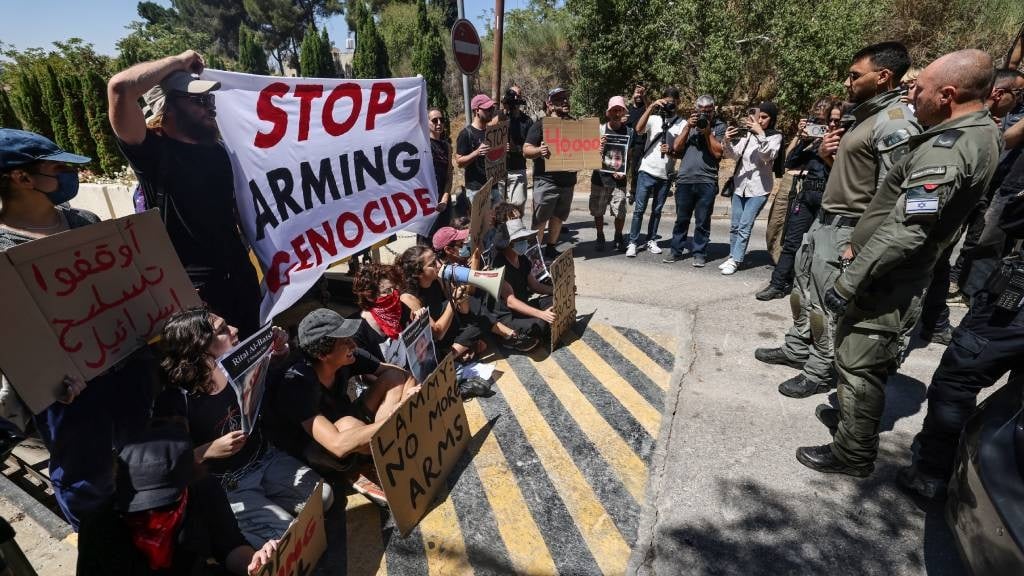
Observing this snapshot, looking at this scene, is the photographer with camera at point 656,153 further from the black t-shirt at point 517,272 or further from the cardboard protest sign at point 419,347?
the cardboard protest sign at point 419,347

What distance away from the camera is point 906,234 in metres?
2.34

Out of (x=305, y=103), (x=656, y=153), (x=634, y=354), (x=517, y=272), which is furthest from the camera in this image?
(x=656, y=153)

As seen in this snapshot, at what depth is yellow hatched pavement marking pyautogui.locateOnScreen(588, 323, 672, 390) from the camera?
4070 millimetres

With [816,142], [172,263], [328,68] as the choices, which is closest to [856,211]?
[816,142]

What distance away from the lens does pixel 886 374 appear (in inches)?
106

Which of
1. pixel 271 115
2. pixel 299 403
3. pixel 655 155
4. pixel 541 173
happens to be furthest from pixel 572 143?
pixel 299 403

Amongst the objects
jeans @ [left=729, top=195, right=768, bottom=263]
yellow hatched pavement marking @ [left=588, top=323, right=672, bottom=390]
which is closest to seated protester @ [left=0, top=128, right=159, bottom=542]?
yellow hatched pavement marking @ [left=588, top=323, right=672, bottom=390]

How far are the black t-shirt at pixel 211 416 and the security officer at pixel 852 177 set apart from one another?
3.43 metres

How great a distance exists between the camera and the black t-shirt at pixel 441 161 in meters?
5.35

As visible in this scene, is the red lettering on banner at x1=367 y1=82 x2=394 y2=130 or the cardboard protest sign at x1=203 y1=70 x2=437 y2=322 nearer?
the cardboard protest sign at x1=203 y1=70 x2=437 y2=322

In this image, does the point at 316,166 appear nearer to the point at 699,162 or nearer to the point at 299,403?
the point at 299,403

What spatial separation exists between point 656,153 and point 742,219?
132cm

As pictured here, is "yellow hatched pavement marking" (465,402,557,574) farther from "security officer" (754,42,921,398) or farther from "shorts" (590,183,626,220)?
"shorts" (590,183,626,220)

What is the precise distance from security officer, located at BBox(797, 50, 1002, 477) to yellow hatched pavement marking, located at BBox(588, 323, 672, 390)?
4.18 ft
